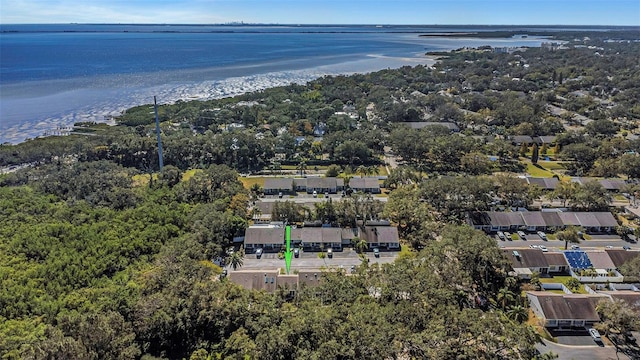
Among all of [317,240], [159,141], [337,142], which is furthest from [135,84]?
[317,240]

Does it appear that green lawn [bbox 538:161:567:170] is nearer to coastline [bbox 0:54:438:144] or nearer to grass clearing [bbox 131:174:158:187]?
grass clearing [bbox 131:174:158:187]

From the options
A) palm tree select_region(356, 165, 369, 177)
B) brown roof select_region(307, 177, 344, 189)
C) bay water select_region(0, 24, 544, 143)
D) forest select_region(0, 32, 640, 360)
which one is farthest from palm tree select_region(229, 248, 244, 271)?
bay water select_region(0, 24, 544, 143)

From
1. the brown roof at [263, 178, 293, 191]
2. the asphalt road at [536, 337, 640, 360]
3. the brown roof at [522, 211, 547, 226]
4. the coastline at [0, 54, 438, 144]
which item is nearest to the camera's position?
the asphalt road at [536, 337, 640, 360]

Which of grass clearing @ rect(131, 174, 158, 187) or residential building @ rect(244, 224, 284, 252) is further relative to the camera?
grass clearing @ rect(131, 174, 158, 187)

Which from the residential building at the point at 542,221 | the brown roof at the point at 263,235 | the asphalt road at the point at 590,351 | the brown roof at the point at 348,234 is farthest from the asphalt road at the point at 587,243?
the brown roof at the point at 263,235

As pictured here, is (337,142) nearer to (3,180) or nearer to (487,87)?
(3,180)
